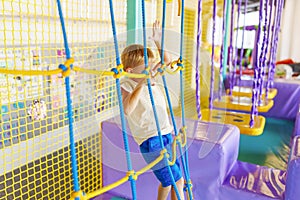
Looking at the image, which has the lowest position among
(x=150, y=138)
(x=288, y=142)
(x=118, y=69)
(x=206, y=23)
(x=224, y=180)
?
(x=288, y=142)

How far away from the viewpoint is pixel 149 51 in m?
1.04

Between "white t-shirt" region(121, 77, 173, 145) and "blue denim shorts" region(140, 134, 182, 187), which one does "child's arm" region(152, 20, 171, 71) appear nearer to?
"white t-shirt" region(121, 77, 173, 145)

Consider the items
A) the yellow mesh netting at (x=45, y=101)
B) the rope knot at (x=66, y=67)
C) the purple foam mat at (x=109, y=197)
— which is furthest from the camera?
the purple foam mat at (x=109, y=197)

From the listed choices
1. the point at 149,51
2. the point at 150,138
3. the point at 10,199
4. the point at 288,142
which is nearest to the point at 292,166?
the point at 150,138

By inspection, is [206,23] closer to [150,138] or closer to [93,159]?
[93,159]

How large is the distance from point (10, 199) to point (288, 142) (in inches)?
87.0

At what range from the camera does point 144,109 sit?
3.57 feet

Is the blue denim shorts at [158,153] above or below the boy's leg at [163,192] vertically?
above

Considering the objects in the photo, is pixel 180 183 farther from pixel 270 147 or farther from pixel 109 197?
pixel 270 147

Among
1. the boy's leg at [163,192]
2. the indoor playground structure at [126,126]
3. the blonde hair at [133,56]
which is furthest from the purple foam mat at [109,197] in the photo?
the blonde hair at [133,56]

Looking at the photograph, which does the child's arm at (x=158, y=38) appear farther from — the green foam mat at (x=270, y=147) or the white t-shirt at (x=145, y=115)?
the green foam mat at (x=270, y=147)

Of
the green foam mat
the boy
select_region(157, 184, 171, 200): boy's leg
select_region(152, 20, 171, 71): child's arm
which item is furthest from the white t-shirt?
the green foam mat

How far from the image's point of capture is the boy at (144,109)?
1009 mm

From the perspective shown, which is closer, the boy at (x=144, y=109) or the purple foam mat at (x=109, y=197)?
the boy at (x=144, y=109)
